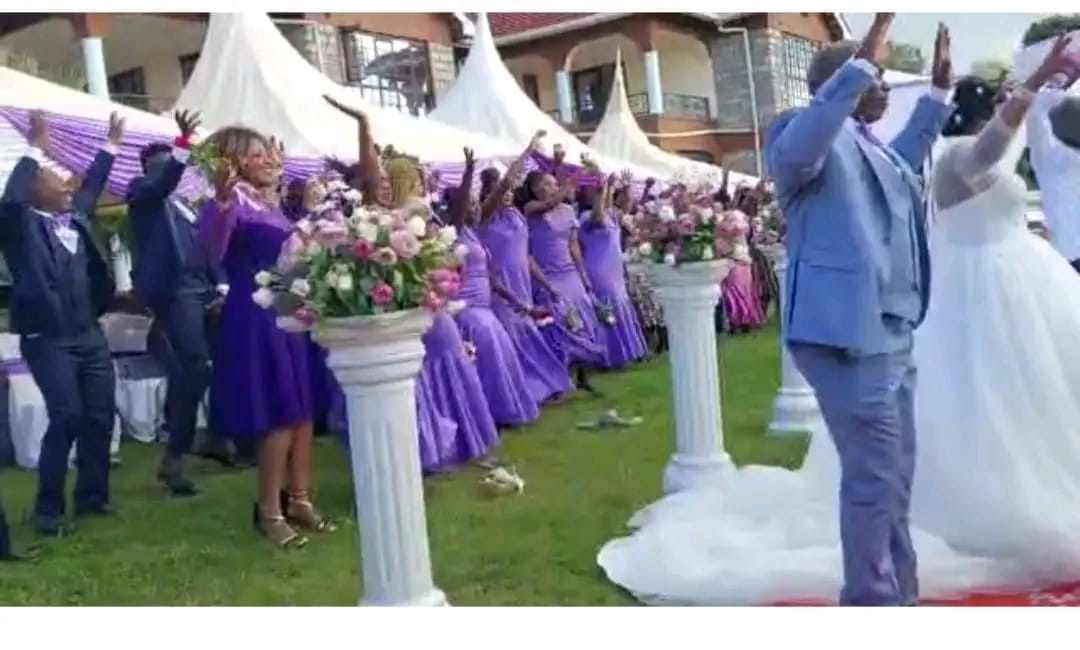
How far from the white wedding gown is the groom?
0.46 m

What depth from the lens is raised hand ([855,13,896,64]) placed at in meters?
2.87

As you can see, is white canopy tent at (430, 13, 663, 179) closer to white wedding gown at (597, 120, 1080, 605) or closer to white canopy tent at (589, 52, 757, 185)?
white canopy tent at (589, 52, 757, 185)

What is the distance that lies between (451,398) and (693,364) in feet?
3.53

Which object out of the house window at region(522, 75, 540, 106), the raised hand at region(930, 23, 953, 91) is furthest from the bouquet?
the raised hand at region(930, 23, 953, 91)

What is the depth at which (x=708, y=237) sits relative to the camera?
15.3 ft

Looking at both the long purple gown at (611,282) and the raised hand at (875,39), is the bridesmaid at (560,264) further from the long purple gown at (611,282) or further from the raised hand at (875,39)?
the raised hand at (875,39)

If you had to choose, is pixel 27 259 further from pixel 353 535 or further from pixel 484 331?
pixel 484 331

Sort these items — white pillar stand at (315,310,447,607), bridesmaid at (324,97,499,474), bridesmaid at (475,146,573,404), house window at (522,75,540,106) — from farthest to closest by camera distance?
house window at (522,75,540,106)
bridesmaid at (475,146,573,404)
bridesmaid at (324,97,499,474)
white pillar stand at (315,310,447,607)

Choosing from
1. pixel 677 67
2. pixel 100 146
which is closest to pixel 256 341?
pixel 100 146

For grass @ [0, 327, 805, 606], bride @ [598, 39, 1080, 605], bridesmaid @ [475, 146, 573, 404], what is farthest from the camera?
bridesmaid @ [475, 146, 573, 404]

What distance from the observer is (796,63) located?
543 cm
